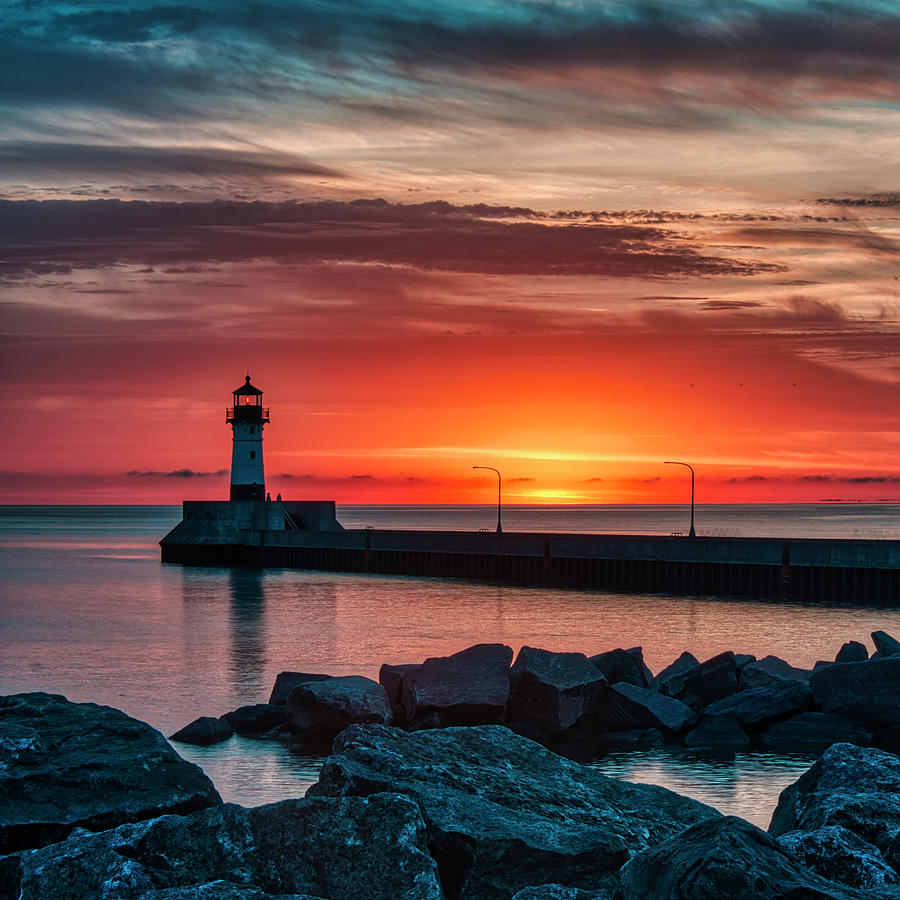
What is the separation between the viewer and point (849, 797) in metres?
8.16

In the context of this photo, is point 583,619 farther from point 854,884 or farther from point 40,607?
point 854,884

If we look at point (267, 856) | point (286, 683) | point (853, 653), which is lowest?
point (286, 683)

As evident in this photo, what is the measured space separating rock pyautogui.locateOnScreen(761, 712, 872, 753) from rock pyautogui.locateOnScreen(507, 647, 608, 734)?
2900 mm

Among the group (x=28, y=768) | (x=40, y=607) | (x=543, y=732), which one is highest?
(x=28, y=768)

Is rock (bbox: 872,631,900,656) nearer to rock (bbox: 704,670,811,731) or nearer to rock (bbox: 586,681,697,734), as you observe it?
rock (bbox: 704,670,811,731)

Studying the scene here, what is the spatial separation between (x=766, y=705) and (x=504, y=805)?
11451mm

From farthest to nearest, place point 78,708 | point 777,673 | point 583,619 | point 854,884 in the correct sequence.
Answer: point 583,619
point 777,673
point 78,708
point 854,884

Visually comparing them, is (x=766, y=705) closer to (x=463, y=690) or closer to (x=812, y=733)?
(x=812, y=733)

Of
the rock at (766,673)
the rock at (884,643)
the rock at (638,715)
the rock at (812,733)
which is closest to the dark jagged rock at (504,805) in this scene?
the rock at (638,715)

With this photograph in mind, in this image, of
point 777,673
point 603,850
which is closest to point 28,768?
point 603,850

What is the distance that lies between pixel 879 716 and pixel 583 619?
25505 mm

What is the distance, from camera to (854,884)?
680cm

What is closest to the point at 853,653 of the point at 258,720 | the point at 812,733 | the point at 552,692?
the point at 812,733

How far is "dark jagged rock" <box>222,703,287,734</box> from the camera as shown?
19750 millimetres
